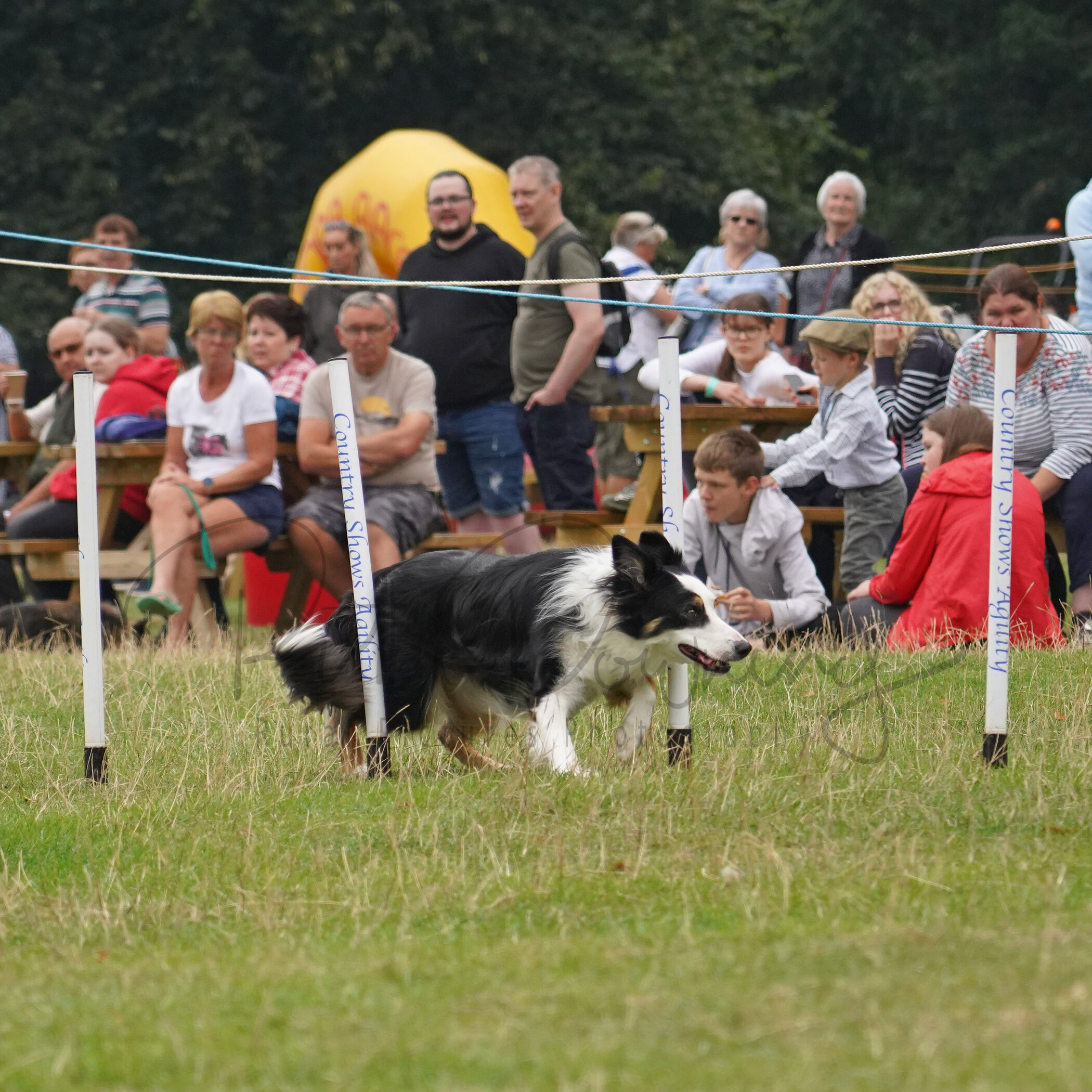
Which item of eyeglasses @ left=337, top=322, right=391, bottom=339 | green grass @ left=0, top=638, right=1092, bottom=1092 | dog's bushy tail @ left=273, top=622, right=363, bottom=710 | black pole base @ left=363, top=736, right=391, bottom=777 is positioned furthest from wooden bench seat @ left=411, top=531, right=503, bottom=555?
black pole base @ left=363, top=736, right=391, bottom=777

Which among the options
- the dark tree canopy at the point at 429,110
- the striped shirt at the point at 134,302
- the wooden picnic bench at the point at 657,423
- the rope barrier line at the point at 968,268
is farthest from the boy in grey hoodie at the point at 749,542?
the dark tree canopy at the point at 429,110

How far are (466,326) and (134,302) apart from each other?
10.9 feet

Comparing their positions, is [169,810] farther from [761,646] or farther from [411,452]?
[411,452]

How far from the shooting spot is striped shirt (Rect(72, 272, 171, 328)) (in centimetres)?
1269

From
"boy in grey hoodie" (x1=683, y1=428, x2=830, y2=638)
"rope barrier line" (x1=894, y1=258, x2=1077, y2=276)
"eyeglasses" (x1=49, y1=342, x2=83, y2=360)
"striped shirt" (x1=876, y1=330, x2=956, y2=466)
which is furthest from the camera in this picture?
"rope barrier line" (x1=894, y1=258, x2=1077, y2=276)

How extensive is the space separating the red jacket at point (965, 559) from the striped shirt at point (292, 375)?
4.28 meters

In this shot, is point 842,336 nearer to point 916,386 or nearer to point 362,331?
point 916,386

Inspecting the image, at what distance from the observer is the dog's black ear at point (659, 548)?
543 cm

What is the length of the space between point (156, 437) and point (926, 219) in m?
26.6

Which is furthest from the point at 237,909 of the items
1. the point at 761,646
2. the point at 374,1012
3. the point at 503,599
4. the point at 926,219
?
the point at 926,219

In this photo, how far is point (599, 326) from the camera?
10.2 metres

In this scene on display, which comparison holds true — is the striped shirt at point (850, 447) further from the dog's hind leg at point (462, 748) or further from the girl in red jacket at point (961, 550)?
the dog's hind leg at point (462, 748)

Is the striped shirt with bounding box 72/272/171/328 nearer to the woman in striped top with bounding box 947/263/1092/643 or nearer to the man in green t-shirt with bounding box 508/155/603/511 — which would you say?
the man in green t-shirt with bounding box 508/155/603/511

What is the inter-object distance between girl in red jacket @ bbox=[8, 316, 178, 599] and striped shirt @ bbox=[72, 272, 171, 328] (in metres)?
1.13
